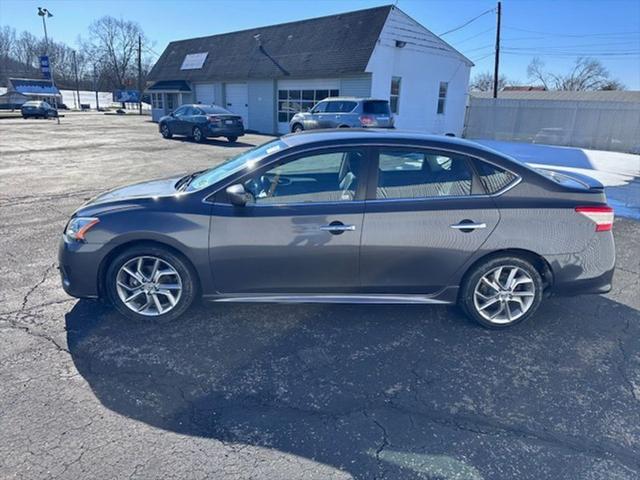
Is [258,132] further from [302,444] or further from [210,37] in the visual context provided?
[302,444]

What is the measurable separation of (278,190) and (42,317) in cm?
229

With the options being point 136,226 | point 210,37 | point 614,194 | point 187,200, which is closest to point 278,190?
point 187,200

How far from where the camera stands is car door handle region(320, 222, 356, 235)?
3215 millimetres

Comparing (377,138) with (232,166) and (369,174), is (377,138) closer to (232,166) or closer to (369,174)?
(369,174)

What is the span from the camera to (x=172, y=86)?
2953cm

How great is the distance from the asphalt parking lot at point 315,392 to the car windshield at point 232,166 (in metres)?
1.12

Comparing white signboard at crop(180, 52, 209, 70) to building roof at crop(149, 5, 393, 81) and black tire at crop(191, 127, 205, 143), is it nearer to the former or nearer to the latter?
building roof at crop(149, 5, 393, 81)

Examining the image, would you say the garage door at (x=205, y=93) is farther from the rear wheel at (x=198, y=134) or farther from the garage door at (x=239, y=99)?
the rear wheel at (x=198, y=134)

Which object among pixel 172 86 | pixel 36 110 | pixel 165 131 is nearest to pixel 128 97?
pixel 36 110

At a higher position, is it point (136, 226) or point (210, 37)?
point (210, 37)

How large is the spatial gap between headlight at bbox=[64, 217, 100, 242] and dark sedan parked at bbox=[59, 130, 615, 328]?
0.04 feet

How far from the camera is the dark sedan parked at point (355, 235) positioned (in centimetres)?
325

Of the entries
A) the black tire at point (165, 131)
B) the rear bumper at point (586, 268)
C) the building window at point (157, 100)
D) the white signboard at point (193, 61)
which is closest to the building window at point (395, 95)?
the black tire at point (165, 131)

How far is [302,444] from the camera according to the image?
90.4 inches
